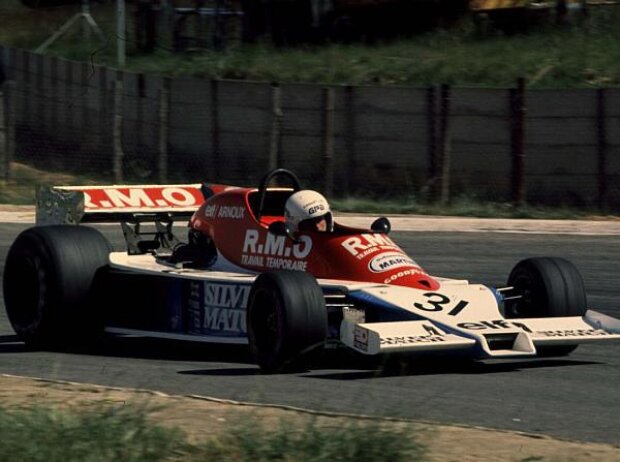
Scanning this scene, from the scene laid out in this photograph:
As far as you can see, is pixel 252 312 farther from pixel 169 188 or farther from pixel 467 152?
pixel 467 152

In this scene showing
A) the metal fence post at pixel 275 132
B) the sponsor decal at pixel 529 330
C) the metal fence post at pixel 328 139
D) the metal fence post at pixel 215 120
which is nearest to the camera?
the sponsor decal at pixel 529 330

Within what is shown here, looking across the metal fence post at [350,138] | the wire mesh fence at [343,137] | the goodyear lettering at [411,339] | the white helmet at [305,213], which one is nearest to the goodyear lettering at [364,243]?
the white helmet at [305,213]

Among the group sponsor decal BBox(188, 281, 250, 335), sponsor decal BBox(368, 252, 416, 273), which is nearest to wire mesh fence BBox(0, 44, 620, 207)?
sponsor decal BBox(368, 252, 416, 273)

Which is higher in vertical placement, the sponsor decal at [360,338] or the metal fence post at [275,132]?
the metal fence post at [275,132]

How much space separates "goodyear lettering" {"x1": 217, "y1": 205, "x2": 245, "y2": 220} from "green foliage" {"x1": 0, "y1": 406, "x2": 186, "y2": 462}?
3.89m

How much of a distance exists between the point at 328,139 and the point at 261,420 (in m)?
16.1

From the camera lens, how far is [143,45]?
35.7 metres

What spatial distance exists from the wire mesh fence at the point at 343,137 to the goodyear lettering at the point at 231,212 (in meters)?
11.3

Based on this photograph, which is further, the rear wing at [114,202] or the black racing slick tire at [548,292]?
the rear wing at [114,202]

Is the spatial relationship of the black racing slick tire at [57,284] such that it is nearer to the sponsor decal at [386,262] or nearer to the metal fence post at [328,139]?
the sponsor decal at [386,262]

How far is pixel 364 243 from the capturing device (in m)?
10.5

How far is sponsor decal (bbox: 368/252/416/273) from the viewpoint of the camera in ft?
33.9

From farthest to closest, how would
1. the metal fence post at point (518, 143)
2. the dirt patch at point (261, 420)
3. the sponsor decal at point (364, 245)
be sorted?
the metal fence post at point (518, 143), the sponsor decal at point (364, 245), the dirt patch at point (261, 420)

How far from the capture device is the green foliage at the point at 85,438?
6.61 metres
